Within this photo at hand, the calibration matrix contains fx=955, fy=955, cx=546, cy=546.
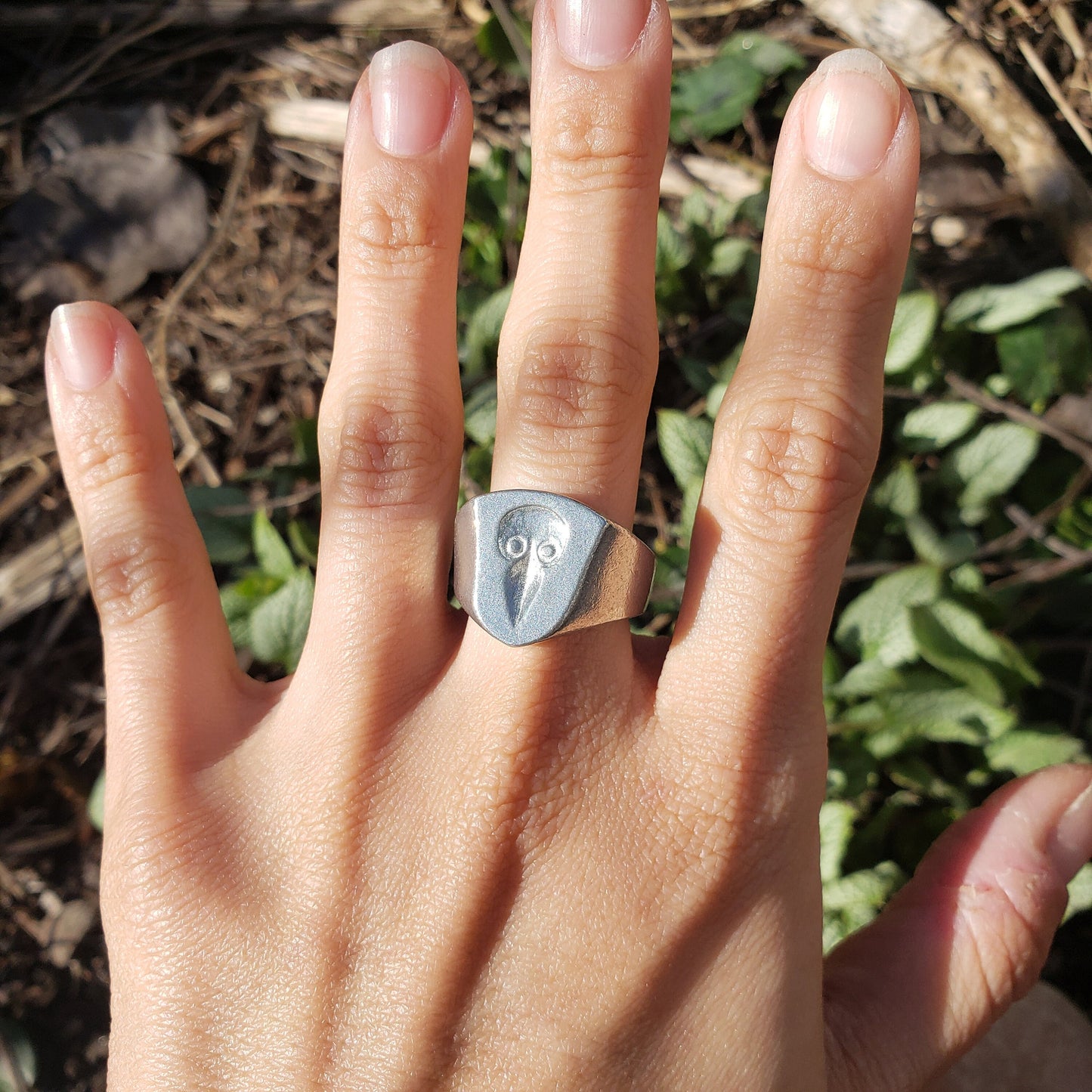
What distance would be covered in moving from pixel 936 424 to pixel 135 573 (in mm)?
1618

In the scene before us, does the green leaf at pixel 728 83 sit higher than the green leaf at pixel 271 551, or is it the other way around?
the green leaf at pixel 728 83

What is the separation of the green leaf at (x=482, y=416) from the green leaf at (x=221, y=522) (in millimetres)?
601

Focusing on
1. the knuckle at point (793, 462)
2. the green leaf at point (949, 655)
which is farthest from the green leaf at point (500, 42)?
the green leaf at point (949, 655)

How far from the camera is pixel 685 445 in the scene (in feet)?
6.62

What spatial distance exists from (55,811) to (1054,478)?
2629mm

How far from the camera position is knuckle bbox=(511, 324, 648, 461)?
56.3 inches

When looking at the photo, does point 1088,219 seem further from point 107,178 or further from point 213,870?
point 107,178

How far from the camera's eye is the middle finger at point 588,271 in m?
1.41

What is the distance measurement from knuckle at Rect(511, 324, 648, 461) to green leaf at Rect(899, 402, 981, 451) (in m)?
0.89

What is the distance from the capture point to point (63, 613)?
253 centimetres

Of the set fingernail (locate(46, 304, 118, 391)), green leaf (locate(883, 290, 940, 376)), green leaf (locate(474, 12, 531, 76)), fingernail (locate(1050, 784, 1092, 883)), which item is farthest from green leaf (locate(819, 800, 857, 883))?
green leaf (locate(474, 12, 531, 76))

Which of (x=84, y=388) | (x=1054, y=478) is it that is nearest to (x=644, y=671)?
(x=84, y=388)

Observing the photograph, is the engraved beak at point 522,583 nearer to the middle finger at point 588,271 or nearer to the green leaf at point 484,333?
the middle finger at point 588,271

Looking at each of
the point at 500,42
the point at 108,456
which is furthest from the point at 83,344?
the point at 500,42
